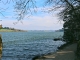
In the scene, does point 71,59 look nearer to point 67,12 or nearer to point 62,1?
point 67,12

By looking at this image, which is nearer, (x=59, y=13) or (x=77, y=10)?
(x=77, y=10)

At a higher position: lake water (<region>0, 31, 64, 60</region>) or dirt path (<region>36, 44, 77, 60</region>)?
dirt path (<region>36, 44, 77, 60</region>)

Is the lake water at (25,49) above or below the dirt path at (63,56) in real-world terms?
below

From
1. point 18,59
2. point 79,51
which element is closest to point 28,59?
point 18,59

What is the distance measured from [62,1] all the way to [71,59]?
5.41 meters

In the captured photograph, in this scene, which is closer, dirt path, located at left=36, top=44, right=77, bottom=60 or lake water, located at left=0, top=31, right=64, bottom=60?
dirt path, located at left=36, top=44, right=77, bottom=60

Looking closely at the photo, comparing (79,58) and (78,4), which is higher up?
(78,4)

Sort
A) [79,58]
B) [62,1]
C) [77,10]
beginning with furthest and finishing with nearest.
Result: 1. [77,10]
2. [62,1]
3. [79,58]

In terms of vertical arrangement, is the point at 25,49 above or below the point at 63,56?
below

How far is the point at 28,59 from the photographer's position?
31.7m

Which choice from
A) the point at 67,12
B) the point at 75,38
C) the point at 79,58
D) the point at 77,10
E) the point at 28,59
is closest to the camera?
the point at 79,58

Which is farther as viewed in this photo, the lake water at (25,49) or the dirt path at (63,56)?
the lake water at (25,49)

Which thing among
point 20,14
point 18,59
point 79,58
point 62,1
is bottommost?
point 18,59

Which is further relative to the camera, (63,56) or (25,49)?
(25,49)
